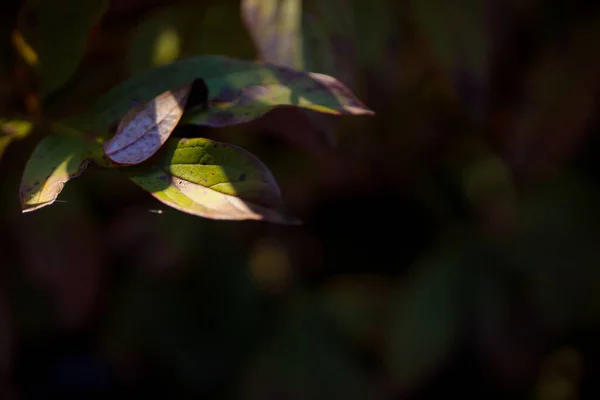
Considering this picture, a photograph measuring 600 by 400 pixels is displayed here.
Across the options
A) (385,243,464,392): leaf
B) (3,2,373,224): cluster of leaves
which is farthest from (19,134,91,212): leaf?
(385,243,464,392): leaf

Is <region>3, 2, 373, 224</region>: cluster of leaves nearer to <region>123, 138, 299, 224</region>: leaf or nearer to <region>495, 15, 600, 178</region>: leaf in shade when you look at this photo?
<region>123, 138, 299, 224</region>: leaf

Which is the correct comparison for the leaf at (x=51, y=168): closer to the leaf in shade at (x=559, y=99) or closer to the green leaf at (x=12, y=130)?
the green leaf at (x=12, y=130)

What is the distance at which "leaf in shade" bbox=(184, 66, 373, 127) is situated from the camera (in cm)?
50

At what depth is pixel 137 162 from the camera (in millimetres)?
479

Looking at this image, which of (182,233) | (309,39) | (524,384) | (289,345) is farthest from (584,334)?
(309,39)

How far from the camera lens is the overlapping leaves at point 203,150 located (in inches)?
18.8

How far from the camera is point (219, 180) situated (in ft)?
1.59

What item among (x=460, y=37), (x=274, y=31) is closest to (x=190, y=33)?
(x=274, y=31)

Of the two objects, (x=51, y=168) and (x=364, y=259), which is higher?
(x=51, y=168)

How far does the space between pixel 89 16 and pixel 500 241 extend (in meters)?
0.97

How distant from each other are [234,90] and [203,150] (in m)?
0.07

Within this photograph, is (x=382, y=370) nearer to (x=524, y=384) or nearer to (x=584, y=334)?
(x=524, y=384)

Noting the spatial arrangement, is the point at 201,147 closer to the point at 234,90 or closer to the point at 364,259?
the point at 234,90

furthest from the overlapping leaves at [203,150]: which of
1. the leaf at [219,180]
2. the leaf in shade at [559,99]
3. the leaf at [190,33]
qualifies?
the leaf in shade at [559,99]
